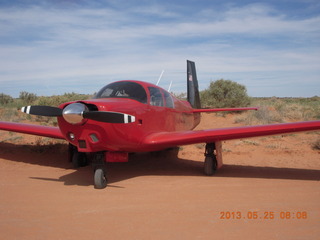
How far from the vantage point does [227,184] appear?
6090 millimetres

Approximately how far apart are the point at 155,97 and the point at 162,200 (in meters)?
3.24

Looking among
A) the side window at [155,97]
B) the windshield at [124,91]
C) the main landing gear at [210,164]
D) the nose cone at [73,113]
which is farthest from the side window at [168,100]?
the nose cone at [73,113]

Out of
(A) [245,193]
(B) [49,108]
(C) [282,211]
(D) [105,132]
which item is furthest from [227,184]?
(B) [49,108]

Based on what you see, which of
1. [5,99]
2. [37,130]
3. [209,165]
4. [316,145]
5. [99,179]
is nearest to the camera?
[99,179]

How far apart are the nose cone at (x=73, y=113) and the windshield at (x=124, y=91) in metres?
1.58

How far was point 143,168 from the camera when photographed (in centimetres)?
848

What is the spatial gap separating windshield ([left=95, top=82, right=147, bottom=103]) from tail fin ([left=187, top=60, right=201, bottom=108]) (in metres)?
6.70

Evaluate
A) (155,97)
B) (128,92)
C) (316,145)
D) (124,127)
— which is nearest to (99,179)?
(124,127)

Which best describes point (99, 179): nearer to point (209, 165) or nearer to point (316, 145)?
point (209, 165)

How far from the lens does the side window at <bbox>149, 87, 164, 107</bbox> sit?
723cm

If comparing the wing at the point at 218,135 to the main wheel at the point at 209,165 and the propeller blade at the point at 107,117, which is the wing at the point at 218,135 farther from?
the propeller blade at the point at 107,117

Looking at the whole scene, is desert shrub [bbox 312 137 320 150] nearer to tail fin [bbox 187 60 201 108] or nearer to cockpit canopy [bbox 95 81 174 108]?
tail fin [bbox 187 60 201 108]

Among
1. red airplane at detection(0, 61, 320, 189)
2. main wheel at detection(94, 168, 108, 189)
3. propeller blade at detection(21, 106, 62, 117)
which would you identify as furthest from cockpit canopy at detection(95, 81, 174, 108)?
main wheel at detection(94, 168, 108, 189)

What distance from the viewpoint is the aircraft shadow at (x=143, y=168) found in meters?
6.92
